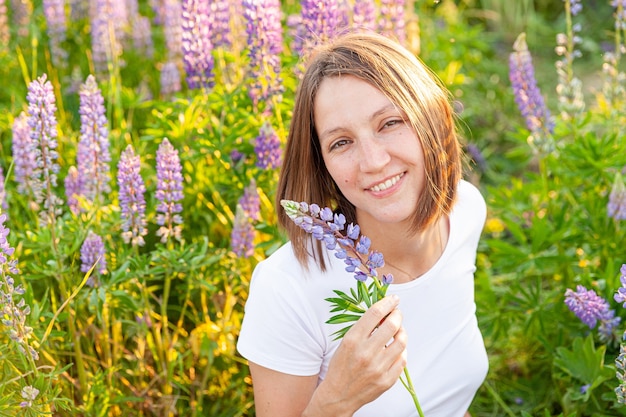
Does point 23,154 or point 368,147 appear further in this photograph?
point 23,154

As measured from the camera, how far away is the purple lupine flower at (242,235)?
257 centimetres

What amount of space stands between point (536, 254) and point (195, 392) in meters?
1.26

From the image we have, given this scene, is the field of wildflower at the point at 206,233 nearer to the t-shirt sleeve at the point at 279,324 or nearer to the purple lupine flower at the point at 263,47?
Result: the purple lupine flower at the point at 263,47

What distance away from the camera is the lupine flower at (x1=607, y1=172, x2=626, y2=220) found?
2582 millimetres

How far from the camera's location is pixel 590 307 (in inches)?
91.5

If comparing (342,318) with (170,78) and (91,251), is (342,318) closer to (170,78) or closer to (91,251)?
(91,251)

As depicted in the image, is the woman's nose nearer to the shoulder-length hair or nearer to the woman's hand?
the shoulder-length hair

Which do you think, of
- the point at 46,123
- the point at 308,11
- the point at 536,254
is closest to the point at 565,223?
the point at 536,254

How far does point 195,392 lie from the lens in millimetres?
2801

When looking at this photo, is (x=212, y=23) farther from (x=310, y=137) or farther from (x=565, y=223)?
(x=565, y=223)

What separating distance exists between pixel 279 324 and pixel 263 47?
41.3 inches

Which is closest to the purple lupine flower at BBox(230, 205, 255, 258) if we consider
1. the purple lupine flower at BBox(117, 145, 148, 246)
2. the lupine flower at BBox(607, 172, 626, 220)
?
the purple lupine flower at BBox(117, 145, 148, 246)

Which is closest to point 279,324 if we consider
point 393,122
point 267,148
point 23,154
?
point 393,122

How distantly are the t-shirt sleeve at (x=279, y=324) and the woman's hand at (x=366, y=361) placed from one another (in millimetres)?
187
